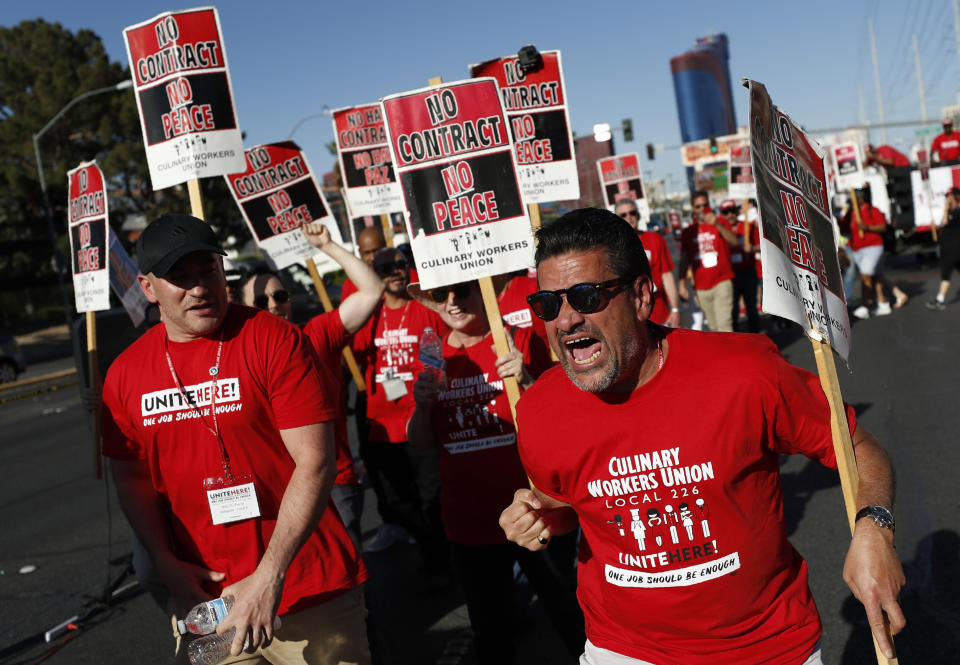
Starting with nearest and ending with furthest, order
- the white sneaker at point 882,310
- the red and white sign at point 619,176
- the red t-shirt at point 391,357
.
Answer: the red t-shirt at point 391,357 → the white sneaker at point 882,310 → the red and white sign at point 619,176

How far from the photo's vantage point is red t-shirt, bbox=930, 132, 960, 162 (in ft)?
67.3

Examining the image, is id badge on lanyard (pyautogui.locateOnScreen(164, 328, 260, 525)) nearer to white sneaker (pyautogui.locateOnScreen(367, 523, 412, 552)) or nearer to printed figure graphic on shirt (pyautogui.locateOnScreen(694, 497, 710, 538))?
printed figure graphic on shirt (pyautogui.locateOnScreen(694, 497, 710, 538))

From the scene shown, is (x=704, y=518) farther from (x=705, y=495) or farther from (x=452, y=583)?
(x=452, y=583)

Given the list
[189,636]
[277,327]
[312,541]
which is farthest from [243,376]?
[189,636]

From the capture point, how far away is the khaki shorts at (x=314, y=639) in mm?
2945

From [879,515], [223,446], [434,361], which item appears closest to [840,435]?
[879,515]

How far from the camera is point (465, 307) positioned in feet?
13.5

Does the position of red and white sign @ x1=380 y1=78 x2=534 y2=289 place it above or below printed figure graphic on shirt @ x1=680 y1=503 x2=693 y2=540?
above

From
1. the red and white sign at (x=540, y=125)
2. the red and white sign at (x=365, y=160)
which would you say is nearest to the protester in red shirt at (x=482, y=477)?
the red and white sign at (x=540, y=125)

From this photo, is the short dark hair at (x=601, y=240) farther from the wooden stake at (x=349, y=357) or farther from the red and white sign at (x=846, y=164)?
the red and white sign at (x=846, y=164)

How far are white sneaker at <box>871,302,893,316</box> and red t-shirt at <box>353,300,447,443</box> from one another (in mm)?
10957

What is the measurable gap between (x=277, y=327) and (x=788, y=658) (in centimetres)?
182

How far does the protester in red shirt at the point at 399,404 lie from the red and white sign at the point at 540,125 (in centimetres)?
121

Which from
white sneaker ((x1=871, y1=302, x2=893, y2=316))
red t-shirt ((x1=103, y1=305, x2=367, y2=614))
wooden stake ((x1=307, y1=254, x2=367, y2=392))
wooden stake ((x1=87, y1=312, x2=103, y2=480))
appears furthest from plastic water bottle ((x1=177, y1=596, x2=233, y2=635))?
white sneaker ((x1=871, y1=302, x2=893, y2=316))
